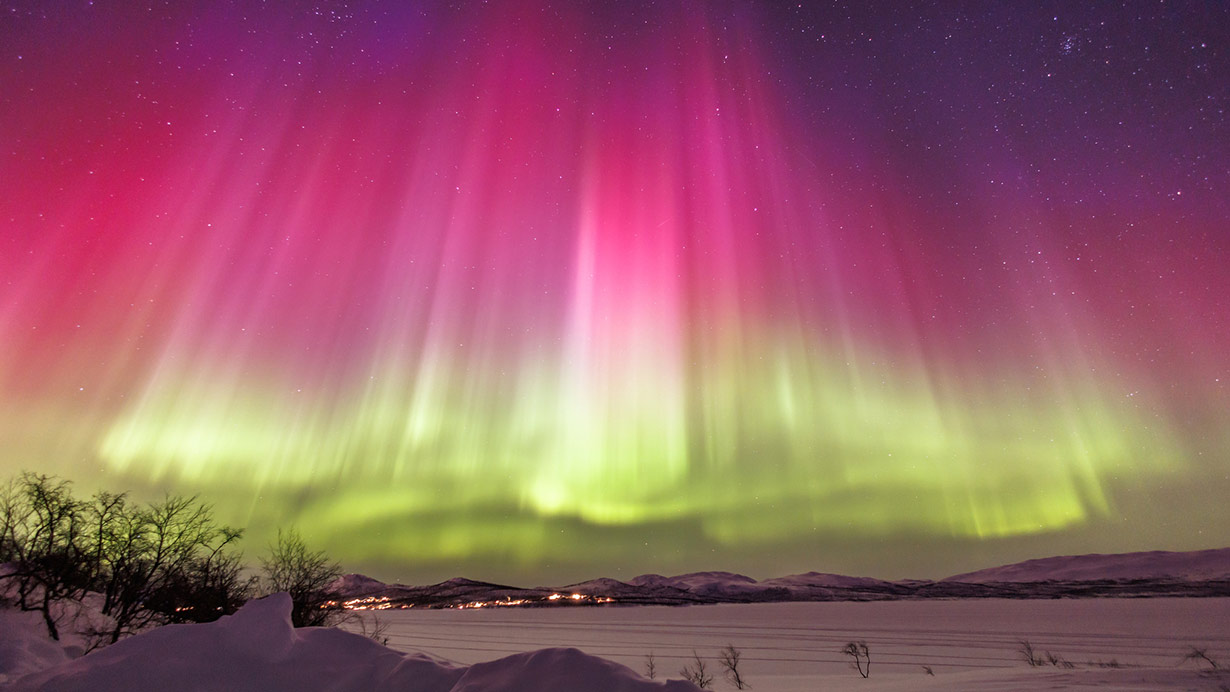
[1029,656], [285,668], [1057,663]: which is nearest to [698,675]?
[1029,656]

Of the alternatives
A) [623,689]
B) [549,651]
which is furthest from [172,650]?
[623,689]

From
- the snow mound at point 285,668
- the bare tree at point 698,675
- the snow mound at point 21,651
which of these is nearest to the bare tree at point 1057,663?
the bare tree at point 698,675

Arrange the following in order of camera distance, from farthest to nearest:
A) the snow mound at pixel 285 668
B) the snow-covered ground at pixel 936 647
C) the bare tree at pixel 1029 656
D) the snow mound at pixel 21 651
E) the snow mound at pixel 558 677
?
the bare tree at pixel 1029 656, the snow-covered ground at pixel 936 647, the snow mound at pixel 21 651, the snow mound at pixel 285 668, the snow mound at pixel 558 677

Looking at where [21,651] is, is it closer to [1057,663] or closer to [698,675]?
[698,675]

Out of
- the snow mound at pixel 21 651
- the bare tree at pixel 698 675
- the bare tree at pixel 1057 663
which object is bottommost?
the bare tree at pixel 698 675

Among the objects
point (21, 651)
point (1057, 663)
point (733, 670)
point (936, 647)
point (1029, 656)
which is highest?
point (21, 651)

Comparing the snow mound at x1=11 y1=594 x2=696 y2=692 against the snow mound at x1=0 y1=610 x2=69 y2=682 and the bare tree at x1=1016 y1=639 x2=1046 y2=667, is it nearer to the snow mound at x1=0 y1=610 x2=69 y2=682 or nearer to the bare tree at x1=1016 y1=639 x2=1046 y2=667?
the snow mound at x1=0 y1=610 x2=69 y2=682

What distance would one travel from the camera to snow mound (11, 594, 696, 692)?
24.3 feet

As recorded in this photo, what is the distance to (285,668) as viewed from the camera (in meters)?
8.28

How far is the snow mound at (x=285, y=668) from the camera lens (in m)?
7.40

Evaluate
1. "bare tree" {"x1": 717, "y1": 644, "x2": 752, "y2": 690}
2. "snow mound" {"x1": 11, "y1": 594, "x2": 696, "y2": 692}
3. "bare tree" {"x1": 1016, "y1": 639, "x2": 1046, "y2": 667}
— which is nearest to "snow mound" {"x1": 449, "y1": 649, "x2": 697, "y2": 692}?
"snow mound" {"x1": 11, "y1": 594, "x2": 696, "y2": 692}

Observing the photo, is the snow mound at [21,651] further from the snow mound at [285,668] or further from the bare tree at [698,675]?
the bare tree at [698,675]

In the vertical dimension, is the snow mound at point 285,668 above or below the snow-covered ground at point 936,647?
above

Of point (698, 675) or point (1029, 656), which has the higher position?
point (1029, 656)
